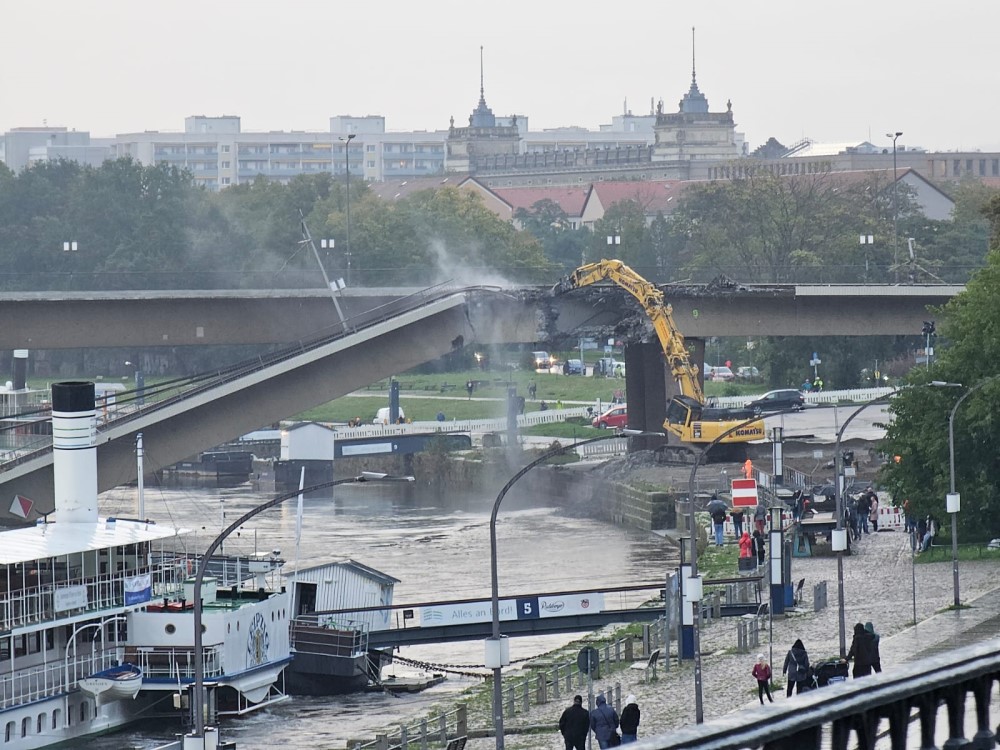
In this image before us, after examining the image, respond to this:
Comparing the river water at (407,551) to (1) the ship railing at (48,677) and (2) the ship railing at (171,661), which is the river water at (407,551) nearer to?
(2) the ship railing at (171,661)

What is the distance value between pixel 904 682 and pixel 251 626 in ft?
112

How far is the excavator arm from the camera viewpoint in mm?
66188

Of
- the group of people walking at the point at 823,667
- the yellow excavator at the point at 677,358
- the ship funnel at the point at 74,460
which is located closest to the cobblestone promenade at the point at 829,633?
the group of people walking at the point at 823,667

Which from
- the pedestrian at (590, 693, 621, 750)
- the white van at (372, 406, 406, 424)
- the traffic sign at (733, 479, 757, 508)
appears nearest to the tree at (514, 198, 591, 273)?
the white van at (372, 406, 406, 424)

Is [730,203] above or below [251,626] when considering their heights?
above

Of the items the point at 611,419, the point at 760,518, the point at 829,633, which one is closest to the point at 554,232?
the point at 611,419

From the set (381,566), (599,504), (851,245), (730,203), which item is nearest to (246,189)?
(730,203)

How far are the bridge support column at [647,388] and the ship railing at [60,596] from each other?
33.4 meters

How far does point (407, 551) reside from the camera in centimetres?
5756

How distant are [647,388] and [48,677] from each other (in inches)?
1470

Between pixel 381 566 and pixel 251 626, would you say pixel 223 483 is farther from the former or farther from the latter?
pixel 251 626

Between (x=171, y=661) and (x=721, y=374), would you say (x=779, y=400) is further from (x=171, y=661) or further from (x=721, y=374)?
(x=171, y=661)

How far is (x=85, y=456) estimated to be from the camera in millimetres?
39562

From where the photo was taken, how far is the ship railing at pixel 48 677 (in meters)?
34.3
